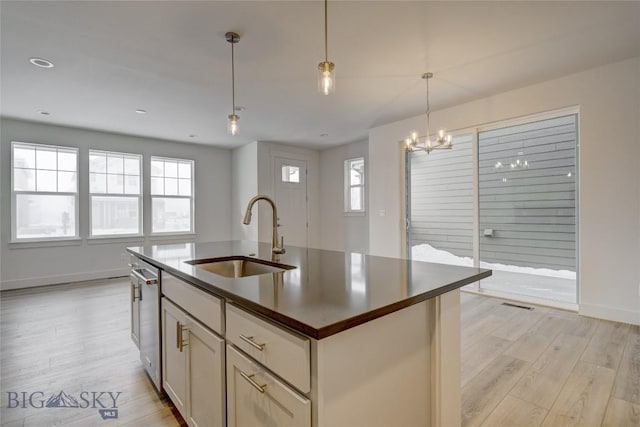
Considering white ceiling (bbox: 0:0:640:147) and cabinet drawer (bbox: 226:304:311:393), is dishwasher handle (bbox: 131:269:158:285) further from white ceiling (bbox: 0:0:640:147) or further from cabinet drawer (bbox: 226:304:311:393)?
white ceiling (bbox: 0:0:640:147)

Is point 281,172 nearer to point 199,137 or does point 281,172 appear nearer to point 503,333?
point 199,137

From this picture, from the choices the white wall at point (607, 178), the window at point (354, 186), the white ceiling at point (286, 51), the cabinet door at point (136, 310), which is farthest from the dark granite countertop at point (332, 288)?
the window at point (354, 186)

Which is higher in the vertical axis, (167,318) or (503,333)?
(167,318)

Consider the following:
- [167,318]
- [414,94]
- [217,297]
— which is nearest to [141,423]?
[167,318]

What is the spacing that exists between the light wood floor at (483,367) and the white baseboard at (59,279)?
4.28 feet

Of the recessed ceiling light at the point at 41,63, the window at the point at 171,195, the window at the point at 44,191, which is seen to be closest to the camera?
the recessed ceiling light at the point at 41,63

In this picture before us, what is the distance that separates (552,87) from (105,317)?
5.66m

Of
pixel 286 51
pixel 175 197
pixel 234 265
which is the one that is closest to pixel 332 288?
pixel 234 265

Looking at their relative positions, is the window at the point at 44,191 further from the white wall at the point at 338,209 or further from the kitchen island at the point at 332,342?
the kitchen island at the point at 332,342

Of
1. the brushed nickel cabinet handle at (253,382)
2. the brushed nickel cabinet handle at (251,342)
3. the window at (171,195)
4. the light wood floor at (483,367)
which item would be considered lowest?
the light wood floor at (483,367)

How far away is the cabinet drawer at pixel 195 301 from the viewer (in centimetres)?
124

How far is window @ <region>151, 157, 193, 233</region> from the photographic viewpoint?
236 inches

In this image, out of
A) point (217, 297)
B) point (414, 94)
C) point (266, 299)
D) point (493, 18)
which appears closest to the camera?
point (266, 299)

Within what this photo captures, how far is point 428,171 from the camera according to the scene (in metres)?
4.66
